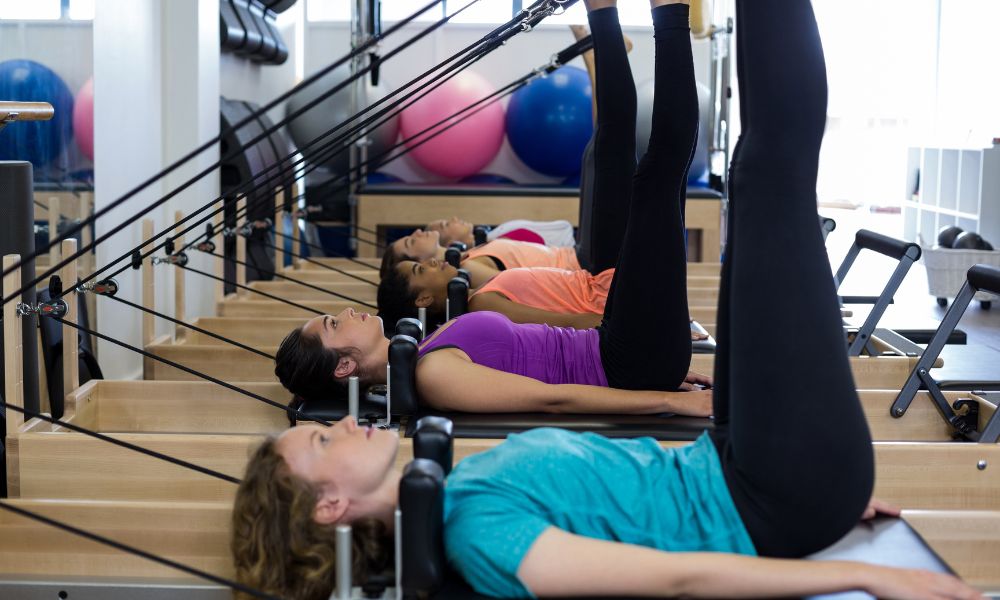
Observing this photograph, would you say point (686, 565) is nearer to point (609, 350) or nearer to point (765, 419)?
point (765, 419)

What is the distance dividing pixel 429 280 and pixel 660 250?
3.44 feet

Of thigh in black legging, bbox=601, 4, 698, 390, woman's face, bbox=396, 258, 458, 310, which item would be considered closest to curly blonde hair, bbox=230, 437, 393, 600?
thigh in black legging, bbox=601, 4, 698, 390

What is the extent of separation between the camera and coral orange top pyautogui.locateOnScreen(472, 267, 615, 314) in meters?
3.00

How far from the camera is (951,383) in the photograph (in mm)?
2867

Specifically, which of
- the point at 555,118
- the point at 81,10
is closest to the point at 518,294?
the point at 81,10

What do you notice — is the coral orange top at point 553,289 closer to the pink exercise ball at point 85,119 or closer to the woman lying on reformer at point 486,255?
the woman lying on reformer at point 486,255

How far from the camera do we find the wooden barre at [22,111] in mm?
2211

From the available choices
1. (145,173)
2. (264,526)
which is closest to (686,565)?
(264,526)

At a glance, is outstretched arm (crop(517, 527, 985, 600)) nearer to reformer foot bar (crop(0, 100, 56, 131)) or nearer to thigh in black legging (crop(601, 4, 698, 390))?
thigh in black legging (crop(601, 4, 698, 390))

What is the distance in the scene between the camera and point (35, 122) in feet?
10.7

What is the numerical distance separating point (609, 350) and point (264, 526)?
1117 millimetres

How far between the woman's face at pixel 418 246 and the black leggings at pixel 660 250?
133 cm

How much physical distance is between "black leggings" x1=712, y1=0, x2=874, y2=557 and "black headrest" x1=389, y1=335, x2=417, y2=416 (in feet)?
2.78

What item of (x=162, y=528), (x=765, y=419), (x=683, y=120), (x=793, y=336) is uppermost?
(x=683, y=120)
